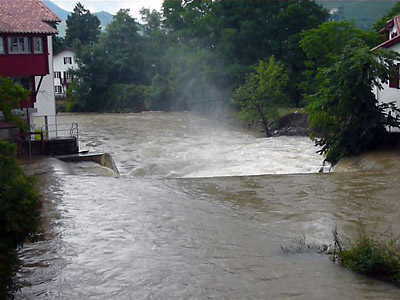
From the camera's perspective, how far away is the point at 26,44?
94.5 feet

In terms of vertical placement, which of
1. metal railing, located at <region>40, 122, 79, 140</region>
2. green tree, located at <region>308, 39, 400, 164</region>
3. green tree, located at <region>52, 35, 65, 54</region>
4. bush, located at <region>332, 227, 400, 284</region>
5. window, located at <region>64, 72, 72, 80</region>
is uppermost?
green tree, located at <region>52, 35, 65, 54</region>

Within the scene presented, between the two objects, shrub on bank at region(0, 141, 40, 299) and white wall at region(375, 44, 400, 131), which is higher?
white wall at region(375, 44, 400, 131)

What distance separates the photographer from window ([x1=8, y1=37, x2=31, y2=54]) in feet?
92.7

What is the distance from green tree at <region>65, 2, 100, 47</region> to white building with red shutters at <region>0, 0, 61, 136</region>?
55.7m

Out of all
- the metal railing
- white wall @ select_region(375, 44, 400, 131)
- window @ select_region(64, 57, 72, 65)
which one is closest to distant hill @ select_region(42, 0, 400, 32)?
window @ select_region(64, 57, 72, 65)

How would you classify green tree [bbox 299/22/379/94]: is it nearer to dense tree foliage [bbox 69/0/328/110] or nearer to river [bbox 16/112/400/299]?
dense tree foliage [bbox 69/0/328/110]

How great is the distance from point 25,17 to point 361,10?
146912 millimetres

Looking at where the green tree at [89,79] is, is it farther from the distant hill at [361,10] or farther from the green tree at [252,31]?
the distant hill at [361,10]

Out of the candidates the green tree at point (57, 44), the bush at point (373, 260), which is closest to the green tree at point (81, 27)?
the green tree at point (57, 44)

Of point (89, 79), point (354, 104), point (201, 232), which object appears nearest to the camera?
point (201, 232)

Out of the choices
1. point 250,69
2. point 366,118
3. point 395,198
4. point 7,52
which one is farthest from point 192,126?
point 395,198

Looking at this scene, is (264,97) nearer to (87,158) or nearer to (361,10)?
(87,158)

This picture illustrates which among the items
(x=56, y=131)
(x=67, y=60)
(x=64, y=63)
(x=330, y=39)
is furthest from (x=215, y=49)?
(x=56, y=131)

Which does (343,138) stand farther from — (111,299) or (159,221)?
(111,299)
